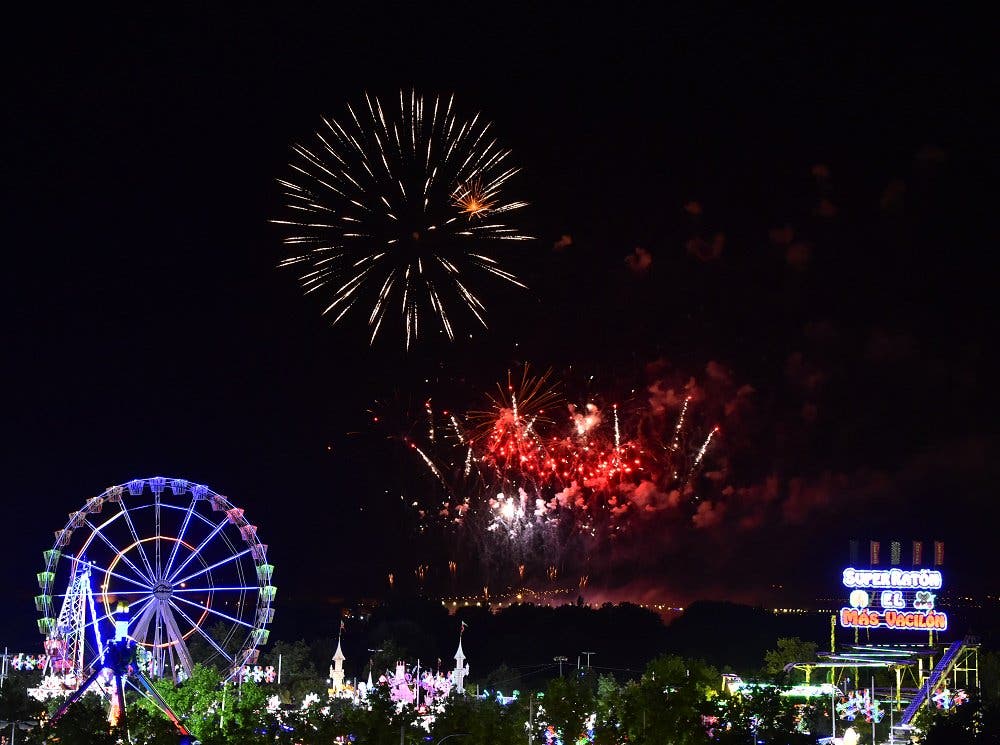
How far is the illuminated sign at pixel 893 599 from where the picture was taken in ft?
281

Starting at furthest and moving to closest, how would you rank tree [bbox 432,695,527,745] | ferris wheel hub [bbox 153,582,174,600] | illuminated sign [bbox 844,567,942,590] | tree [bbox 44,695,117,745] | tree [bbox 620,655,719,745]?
illuminated sign [bbox 844,567,942,590], ferris wheel hub [bbox 153,582,174,600], tree [bbox 620,655,719,745], tree [bbox 432,695,527,745], tree [bbox 44,695,117,745]

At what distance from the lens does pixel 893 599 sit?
284 feet

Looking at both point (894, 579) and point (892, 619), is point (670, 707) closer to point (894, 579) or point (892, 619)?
point (892, 619)

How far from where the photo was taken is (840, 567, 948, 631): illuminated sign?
85.7m

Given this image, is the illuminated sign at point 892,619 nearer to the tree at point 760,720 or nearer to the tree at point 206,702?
the tree at point 760,720

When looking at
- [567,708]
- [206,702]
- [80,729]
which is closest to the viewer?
[80,729]

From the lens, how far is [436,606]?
156875 mm

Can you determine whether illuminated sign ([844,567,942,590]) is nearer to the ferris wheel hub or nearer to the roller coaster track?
the roller coaster track

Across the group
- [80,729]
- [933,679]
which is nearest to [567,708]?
[80,729]

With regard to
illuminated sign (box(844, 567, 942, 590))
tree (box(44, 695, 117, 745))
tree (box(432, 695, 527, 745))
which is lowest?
tree (box(44, 695, 117, 745))

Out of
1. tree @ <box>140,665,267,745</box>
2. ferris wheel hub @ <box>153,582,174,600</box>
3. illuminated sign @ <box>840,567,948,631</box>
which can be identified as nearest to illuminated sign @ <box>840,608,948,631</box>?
illuminated sign @ <box>840,567,948,631</box>

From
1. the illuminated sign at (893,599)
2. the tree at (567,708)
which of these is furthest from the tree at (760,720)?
the illuminated sign at (893,599)

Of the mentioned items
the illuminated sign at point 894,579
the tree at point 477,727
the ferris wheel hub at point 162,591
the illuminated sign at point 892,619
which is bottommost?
the tree at point 477,727

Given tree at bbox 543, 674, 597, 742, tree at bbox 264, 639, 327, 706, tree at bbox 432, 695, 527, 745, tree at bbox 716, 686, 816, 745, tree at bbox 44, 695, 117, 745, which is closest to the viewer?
tree at bbox 44, 695, 117, 745
